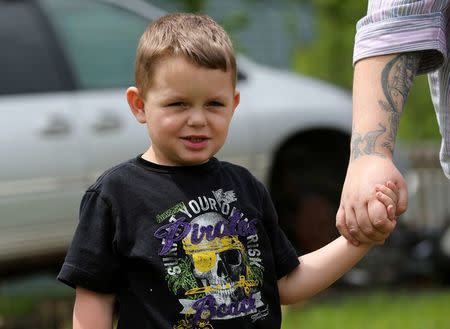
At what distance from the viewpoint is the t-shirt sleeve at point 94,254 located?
2695mm

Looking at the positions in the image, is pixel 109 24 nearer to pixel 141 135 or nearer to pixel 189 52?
pixel 141 135

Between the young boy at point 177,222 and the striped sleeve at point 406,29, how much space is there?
34 centimetres

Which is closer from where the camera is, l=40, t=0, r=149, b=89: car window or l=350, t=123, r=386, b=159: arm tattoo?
l=350, t=123, r=386, b=159: arm tattoo

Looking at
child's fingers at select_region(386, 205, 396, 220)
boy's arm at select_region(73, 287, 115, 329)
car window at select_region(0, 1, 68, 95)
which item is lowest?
boy's arm at select_region(73, 287, 115, 329)

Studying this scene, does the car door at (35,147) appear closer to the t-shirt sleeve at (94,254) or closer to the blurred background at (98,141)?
the blurred background at (98,141)

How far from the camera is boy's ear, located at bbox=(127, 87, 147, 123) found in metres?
2.83

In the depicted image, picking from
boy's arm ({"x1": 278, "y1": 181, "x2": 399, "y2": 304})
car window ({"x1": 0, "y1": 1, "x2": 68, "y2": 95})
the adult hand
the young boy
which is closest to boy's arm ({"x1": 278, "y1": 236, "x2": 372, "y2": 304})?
boy's arm ({"x1": 278, "y1": 181, "x2": 399, "y2": 304})

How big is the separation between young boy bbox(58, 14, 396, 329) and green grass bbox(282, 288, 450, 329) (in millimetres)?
3865

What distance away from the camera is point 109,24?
6.84m

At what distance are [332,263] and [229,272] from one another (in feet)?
1.06

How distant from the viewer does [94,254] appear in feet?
8.84

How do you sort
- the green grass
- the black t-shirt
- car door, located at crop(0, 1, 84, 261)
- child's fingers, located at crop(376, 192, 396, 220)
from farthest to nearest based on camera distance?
the green grass
car door, located at crop(0, 1, 84, 261)
the black t-shirt
child's fingers, located at crop(376, 192, 396, 220)

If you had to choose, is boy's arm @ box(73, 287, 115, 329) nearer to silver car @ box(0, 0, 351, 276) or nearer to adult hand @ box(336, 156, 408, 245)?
A: adult hand @ box(336, 156, 408, 245)

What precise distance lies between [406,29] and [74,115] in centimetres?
393
